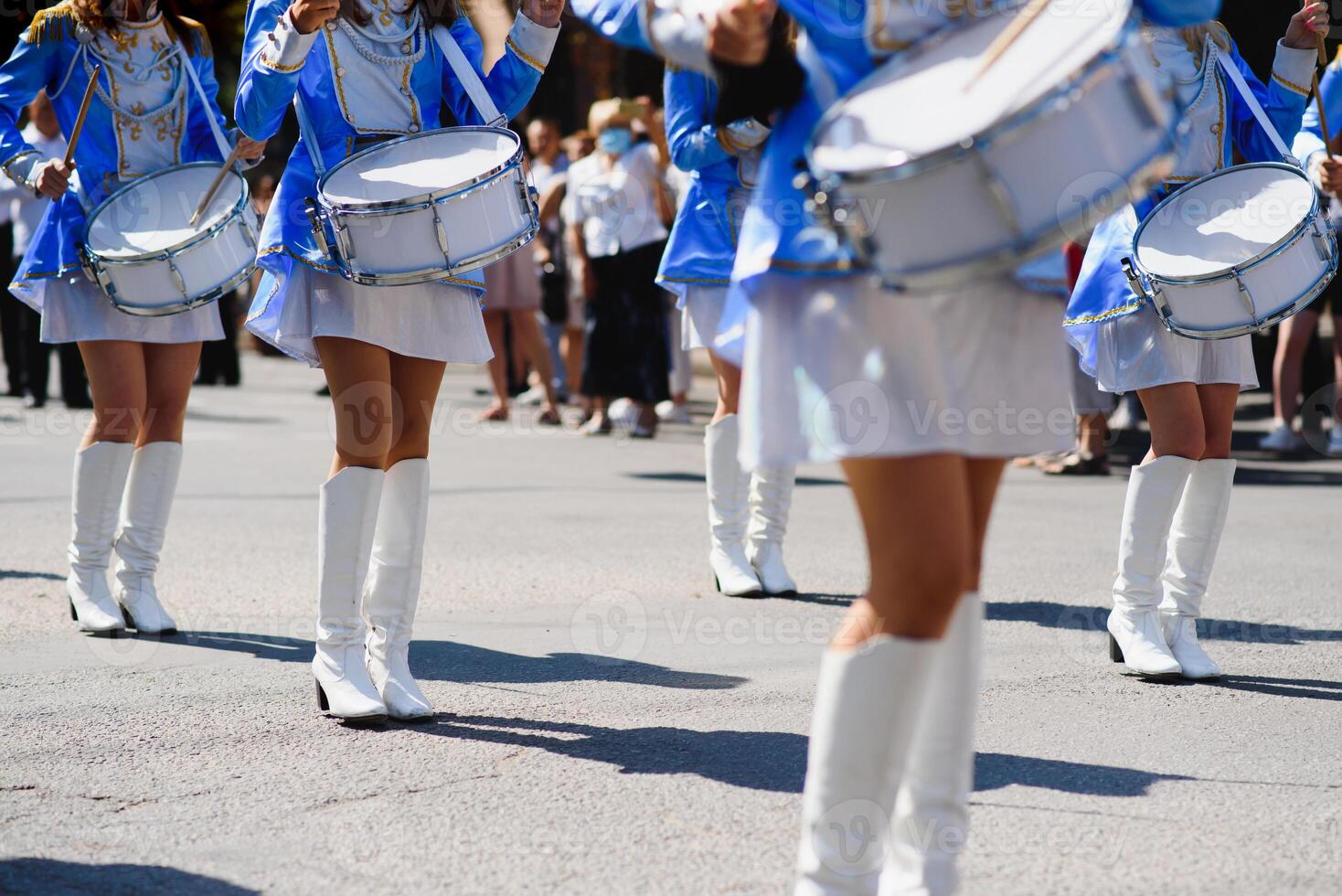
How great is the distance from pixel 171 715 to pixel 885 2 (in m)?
2.53

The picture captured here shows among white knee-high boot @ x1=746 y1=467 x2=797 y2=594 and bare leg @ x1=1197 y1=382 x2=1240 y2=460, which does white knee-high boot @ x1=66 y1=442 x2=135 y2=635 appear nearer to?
white knee-high boot @ x1=746 y1=467 x2=797 y2=594

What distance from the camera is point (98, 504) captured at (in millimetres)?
4957

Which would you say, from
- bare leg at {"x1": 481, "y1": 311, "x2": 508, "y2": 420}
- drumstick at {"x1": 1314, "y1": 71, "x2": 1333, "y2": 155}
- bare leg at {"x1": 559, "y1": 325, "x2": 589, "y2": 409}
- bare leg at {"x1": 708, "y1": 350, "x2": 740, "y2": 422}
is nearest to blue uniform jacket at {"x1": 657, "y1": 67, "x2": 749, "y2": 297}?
Answer: bare leg at {"x1": 708, "y1": 350, "x2": 740, "y2": 422}

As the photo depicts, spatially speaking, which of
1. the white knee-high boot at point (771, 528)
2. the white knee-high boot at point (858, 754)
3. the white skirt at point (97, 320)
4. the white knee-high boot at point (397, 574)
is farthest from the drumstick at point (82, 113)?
the white knee-high boot at point (858, 754)

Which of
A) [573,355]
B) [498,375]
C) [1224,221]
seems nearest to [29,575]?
[1224,221]

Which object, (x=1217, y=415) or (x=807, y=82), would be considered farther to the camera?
(x=1217, y=415)

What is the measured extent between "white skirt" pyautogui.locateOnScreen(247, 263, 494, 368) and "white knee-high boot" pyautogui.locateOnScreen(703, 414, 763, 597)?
1.90m

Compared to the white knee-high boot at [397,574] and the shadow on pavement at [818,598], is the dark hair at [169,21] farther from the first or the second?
the shadow on pavement at [818,598]

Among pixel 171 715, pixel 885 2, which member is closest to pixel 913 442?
pixel 885 2

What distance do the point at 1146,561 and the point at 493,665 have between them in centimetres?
185

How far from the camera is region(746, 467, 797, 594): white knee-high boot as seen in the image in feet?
18.7

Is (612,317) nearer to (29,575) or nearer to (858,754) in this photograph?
(29,575)

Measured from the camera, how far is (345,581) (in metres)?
3.85

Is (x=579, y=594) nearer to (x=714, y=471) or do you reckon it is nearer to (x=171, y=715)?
(x=714, y=471)
